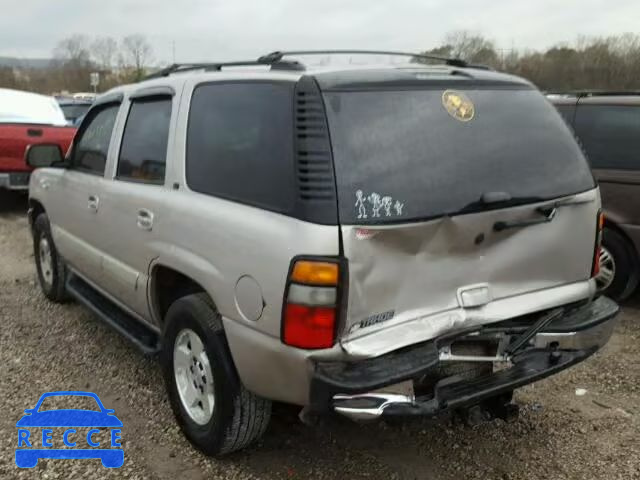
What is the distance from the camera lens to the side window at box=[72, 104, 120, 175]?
4.14 metres

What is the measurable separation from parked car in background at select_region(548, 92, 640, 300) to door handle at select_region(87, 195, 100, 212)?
12.5 ft

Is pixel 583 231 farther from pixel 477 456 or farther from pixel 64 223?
pixel 64 223

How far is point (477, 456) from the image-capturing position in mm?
3217

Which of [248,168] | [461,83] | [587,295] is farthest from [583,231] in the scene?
[248,168]

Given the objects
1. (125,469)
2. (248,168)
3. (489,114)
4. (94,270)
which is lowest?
(125,469)

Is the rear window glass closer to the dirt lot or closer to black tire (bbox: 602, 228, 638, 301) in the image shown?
the dirt lot

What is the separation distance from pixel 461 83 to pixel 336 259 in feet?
3.58

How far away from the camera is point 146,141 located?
3.63 m

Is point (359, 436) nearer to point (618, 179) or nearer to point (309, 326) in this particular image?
point (309, 326)

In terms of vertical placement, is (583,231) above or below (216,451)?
above

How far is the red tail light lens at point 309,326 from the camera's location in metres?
2.39

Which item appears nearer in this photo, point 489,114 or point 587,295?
point 489,114

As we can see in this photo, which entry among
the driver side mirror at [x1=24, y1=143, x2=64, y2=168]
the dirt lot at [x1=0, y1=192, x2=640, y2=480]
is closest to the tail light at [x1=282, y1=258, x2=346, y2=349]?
the dirt lot at [x1=0, y1=192, x2=640, y2=480]

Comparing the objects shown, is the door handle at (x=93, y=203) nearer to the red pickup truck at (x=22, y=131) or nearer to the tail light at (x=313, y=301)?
the tail light at (x=313, y=301)
